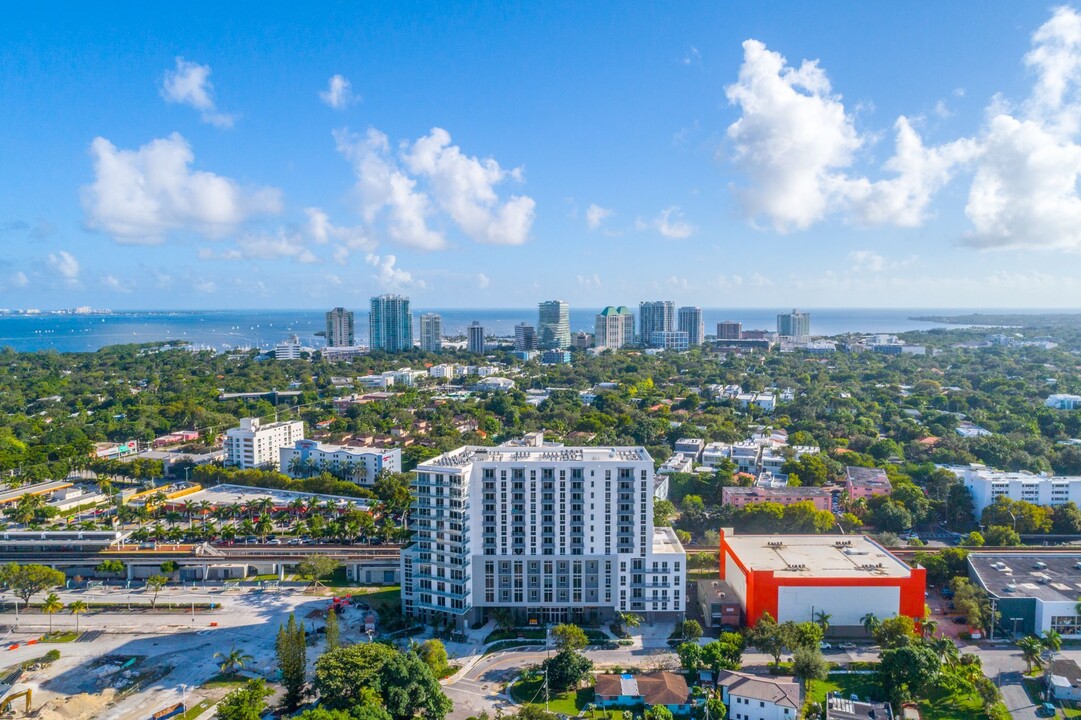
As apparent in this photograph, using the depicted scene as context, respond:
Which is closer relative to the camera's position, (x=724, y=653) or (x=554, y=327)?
(x=724, y=653)

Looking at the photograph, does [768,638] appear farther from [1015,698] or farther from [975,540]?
[975,540]

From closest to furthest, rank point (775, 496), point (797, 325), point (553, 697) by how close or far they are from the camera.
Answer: point (553, 697)
point (775, 496)
point (797, 325)

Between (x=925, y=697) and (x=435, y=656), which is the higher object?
(x=435, y=656)

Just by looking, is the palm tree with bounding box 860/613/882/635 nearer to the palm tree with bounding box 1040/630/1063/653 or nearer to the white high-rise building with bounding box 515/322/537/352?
the palm tree with bounding box 1040/630/1063/653

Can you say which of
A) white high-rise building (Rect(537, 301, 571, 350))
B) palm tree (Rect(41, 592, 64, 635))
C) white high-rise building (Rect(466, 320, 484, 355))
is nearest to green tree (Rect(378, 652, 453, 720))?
palm tree (Rect(41, 592, 64, 635))

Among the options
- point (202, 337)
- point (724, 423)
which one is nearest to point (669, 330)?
point (724, 423)

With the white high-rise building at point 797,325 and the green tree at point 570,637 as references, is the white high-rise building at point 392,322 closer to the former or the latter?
the white high-rise building at point 797,325

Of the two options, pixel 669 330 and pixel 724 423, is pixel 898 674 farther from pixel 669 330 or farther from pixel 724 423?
Result: pixel 669 330

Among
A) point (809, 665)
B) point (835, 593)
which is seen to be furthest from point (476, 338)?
point (809, 665)
